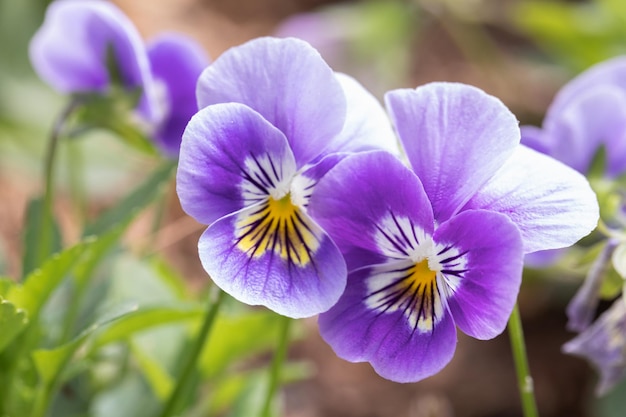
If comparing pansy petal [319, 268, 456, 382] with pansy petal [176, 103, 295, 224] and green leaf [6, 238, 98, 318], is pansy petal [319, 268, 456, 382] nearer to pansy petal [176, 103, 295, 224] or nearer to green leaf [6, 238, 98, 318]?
pansy petal [176, 103, 295, 224]

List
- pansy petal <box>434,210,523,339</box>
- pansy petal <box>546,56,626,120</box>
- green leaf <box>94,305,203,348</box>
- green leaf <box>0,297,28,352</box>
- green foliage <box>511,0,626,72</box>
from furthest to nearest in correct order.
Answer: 1. green foliage <box>511,0,626,72</box>
2. pansy petal <box>546,56,626,120</box>
3. green leaf <box>94,305,203,348</box>
4. green leaf <box>0,297,28,352</box>
5. pansy petal <box>434,210,523,339</box>

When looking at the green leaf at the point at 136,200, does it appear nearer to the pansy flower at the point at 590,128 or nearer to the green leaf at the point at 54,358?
the green leaf at the point at 54,358

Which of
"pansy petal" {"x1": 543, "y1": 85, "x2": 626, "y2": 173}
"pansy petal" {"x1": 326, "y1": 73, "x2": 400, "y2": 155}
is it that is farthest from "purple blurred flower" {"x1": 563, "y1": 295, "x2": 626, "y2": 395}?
"pansy petal" {"x1": 326, "y1": 73, "x2": 400, "y2": 155}

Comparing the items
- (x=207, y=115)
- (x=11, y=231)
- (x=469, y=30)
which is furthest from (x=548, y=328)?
(x=207, y=115)

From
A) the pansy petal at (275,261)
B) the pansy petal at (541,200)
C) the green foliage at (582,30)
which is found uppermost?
the pansy petal at (541,200)

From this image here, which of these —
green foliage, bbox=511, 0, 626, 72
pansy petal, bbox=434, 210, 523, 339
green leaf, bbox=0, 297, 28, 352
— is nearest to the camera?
pansy petal, bbox=434, 210, 523, 339

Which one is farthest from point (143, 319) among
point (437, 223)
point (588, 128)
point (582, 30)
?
point (582, 30)

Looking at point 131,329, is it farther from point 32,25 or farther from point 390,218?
point 32,25

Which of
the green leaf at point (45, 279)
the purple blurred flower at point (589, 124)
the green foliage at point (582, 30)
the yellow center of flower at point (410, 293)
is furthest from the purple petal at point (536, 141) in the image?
the green foliage at point (582, 30)
